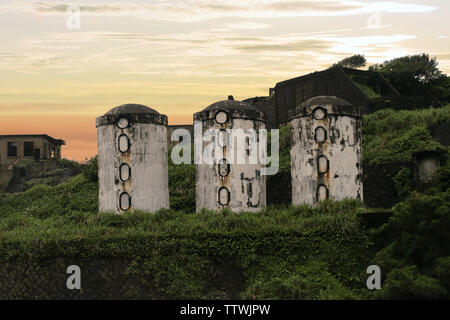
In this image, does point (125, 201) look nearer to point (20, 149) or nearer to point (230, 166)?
point (230, 166)

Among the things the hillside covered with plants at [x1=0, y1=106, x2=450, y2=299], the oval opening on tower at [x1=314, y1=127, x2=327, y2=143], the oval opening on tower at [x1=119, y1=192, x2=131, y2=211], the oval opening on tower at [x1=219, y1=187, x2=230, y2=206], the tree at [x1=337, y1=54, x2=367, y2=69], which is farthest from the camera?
the tree at [x1=337, y1=54, x2=367, y2=69]

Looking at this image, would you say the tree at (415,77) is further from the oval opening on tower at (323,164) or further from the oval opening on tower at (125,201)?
the oval opening on tower at (125,201)

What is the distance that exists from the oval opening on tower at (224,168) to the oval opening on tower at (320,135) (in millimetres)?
3401

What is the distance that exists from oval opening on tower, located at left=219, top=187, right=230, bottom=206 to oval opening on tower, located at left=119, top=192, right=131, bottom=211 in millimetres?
3419

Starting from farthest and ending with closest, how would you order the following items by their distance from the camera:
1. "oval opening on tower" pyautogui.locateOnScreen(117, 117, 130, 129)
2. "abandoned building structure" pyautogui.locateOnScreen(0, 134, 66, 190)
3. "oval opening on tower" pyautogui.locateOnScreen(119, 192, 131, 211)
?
1. "abandoned building structure" pyautogui.locateOnScreen(0, 134, 66, 190)
2. "oval opening on tower" pyautogui.locateOnScreen(117, 117, 130, 129)
3. "oval opening on tower" pyautogui.locateOnScreen(119, 192, 131, 211)

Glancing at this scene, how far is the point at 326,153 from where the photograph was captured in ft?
70.9

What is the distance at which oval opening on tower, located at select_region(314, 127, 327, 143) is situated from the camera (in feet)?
71.2

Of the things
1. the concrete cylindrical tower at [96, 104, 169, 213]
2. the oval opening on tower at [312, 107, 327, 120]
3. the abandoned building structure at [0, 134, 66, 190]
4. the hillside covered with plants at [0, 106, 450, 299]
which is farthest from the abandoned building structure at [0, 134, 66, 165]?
the oval opening on tower at [312, 107, 327, 120]

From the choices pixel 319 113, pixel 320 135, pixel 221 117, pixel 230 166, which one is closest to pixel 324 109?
pixel 319 113

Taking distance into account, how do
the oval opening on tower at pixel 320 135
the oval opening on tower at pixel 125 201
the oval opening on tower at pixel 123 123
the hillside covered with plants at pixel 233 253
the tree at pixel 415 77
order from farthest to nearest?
the tree at pixel 415 77 → the oval opening on tower at pixel 123 123 → the oval opening on tower at pixel 125 201 → the oval opening on tower at pixel 320 135 → the hillside covered with plants at pixel 233 253

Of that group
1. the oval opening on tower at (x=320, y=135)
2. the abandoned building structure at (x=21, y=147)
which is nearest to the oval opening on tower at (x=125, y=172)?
the oval opening on tower at (x=320, y=135)

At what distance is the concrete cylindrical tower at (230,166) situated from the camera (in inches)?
885

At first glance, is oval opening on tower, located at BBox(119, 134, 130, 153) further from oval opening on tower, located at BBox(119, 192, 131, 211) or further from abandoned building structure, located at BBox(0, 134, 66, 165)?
abandoned building structure, located at BBox(0, 134, 66, 165)

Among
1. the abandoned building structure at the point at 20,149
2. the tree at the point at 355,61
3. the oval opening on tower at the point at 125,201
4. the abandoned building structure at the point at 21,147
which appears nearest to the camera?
the oval opening on tower at the point at 125,201
